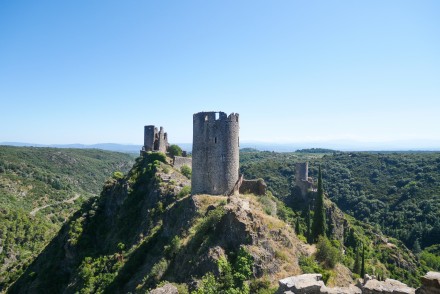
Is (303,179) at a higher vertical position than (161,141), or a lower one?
lower

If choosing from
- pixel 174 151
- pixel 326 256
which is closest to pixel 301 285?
pixel 326 256

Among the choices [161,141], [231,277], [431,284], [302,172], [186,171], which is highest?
[161,141]

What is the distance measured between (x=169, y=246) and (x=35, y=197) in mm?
96095

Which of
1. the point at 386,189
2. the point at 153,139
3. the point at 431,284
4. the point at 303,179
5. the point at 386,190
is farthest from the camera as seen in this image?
the point at 386,189

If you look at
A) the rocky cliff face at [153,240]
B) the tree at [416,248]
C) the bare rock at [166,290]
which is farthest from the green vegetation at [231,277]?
the tree at [416,248]

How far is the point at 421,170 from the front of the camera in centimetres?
10712

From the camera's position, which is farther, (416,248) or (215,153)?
(416,248)

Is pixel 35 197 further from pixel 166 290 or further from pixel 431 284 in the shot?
pixel 431 284

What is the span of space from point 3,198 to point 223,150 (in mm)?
88095

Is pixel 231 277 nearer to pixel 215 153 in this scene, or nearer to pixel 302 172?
pixel 215 153

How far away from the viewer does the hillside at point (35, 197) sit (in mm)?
70188

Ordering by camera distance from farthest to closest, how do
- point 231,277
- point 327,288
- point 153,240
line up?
point 153,240 → point 231,277 → point 327,288

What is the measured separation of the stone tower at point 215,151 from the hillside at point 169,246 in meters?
1.45

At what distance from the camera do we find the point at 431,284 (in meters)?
10.6
